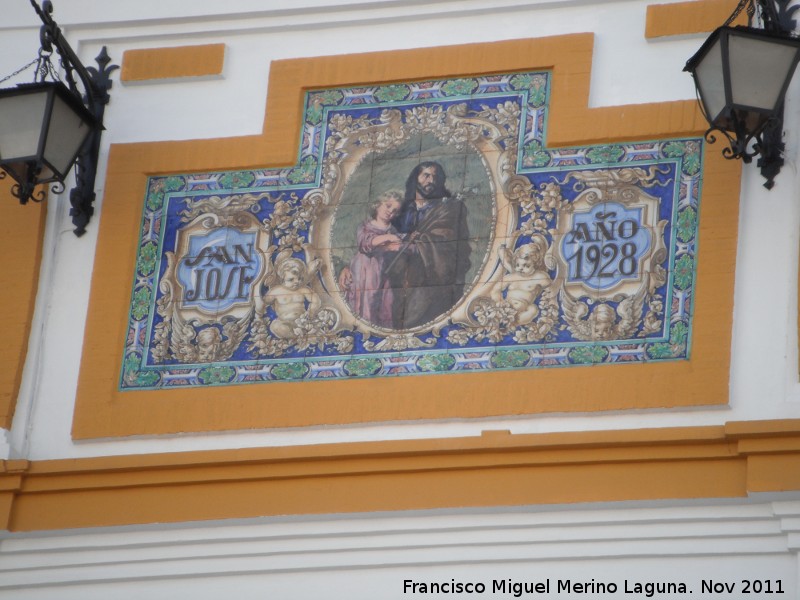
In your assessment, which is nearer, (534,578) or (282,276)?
(534,578)

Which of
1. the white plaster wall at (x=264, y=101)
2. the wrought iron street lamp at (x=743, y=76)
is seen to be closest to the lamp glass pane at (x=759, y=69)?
the wrought iron street lamp at (x=743, y=76)

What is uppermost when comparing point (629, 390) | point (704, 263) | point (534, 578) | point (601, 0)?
point (601, 0)

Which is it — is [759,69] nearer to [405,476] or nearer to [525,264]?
[525,264]

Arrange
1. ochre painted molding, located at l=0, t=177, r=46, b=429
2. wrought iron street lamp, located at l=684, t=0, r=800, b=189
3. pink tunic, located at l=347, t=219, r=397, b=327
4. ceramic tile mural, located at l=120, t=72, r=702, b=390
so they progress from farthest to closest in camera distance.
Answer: ochre painted molding, located at l=0, t=177, r=46, b=429 < pink tunic, located at l=347, t=219, r=397, b=327 < ceramic tile mural, located at l=120, t=72, r=702, b=390 < wrought iron street lamp, located at l=684, t=0, r=800, b=189

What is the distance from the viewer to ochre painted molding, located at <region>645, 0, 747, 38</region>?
30.9 feet

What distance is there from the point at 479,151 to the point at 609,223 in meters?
0.73

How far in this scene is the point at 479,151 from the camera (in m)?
9.55

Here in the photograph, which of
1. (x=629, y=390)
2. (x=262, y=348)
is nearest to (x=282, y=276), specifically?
(x=262, y=348)

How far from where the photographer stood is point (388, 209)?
956cm

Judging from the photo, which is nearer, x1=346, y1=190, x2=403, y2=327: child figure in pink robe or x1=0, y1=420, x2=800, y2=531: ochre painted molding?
x1=0, y1=420, x2=800, y2=531: ochre painted molding

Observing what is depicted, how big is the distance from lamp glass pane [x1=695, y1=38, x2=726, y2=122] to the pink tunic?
1594mm

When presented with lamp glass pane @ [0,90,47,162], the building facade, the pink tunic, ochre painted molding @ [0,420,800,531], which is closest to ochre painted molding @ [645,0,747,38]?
the building facade

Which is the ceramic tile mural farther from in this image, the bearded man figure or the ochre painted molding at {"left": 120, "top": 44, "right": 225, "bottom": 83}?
the ochre painted molding at {"left": 120, "top": 44, "right": 225, "bottom": 83}

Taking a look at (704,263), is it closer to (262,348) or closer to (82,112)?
(262,348)
